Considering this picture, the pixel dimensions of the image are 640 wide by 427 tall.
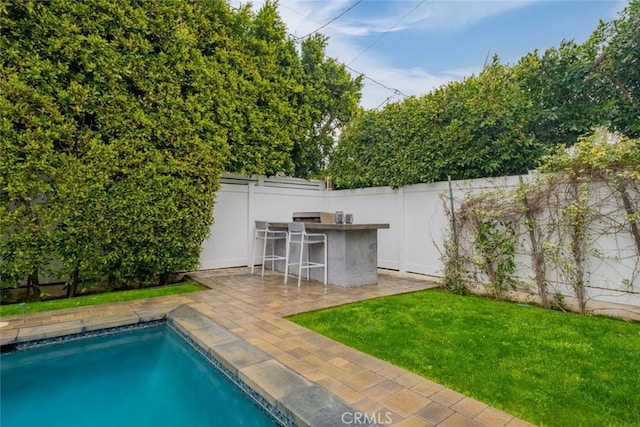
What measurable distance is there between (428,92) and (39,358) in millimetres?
6746

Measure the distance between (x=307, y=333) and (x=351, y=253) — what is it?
2.37 meters

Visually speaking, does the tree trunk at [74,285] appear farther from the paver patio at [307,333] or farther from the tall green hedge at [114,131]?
the paver patio at [307,333]

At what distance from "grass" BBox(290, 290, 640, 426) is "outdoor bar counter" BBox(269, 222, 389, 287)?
1.00 m

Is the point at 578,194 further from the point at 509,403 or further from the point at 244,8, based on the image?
the point at 244,8

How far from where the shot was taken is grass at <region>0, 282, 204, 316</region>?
4.24 m

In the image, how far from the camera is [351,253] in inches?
219

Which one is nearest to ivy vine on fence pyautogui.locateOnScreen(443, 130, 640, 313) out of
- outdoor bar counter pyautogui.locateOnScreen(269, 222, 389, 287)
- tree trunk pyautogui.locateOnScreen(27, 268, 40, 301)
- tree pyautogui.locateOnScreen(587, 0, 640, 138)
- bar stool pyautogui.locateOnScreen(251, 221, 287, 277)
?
tree pyautogui.locateOnScreen(587, 0, 640, 138)

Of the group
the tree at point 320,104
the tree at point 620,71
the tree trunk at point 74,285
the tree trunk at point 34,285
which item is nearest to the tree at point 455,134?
the tree at point 620,71

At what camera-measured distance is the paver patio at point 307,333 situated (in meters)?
2.01

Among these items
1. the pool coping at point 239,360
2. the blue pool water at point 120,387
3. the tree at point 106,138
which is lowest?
the blue pool water at point 120,387

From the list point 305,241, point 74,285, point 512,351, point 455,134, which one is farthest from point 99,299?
point 455,134

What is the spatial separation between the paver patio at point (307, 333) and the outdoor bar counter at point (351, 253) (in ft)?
0.86

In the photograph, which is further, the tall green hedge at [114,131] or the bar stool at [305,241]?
the bar stool at [305,241]

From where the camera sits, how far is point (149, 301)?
15.4 ft
